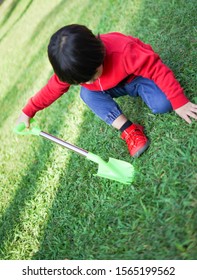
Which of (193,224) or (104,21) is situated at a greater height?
(104,21)

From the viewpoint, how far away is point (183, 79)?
2.03m

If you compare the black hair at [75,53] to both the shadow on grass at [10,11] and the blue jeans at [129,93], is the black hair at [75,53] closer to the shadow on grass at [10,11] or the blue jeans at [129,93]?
the blue jeans at [129,93]

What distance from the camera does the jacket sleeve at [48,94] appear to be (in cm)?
195

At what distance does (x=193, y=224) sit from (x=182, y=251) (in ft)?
0.39

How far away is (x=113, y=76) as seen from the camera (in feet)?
6.00

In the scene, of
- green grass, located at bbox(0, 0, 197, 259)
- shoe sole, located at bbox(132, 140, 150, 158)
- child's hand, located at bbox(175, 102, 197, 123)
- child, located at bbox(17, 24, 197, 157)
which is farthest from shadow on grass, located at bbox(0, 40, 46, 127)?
child's hand, located at bbox(175, 102, 197, 123)

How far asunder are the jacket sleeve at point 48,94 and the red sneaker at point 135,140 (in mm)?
421

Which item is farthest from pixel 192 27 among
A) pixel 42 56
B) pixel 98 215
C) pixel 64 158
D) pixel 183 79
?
pixel 42 56

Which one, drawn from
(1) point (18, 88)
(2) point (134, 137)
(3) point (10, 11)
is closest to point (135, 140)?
(2) point (134, 137)

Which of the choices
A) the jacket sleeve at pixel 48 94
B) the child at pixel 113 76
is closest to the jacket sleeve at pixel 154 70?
the child at pixel 113 76

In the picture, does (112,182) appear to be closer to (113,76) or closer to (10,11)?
(113,76)

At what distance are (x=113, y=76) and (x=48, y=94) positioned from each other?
406 millimetres

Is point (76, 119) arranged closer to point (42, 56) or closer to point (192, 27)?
point (192, 27)

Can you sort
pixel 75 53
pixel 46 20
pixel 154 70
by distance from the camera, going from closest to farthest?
pixel 75 53 < pixel 154 70 < pixel 46 20
